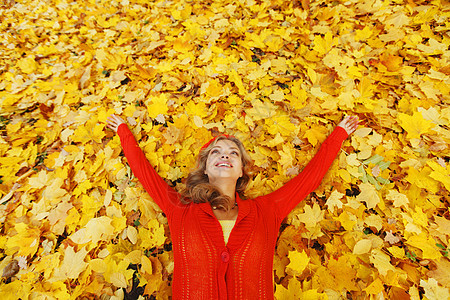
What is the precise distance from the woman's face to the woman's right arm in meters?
0.37

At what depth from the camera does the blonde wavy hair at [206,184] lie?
181 centimetres

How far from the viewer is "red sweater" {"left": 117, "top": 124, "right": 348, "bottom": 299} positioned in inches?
58.5

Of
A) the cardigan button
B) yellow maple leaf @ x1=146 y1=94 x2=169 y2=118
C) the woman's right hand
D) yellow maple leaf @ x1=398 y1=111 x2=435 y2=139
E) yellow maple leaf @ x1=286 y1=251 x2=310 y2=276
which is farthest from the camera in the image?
yellow maple leaf @ x1=146 y1=94 x2=169 y2=118

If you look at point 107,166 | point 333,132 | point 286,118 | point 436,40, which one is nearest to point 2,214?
point 107,166

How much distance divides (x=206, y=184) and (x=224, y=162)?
0.78 ft

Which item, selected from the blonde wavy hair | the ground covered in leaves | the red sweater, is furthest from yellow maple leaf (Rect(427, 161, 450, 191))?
the blonde wavy hair

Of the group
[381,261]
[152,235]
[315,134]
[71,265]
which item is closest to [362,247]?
[381,261]

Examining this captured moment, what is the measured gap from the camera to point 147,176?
1.96 metres

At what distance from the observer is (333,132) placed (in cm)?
216

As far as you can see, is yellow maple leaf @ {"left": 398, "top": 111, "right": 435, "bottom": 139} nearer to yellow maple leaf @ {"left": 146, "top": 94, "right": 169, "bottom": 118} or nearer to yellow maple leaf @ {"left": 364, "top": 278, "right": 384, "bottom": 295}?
yellow maple leaf @ {"left": 364, "top": 278, "right": 384, "bottom": 295}

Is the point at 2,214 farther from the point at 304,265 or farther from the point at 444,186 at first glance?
the point at 444,186

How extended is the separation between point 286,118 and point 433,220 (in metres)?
1.44

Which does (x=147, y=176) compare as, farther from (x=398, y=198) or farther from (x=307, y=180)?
(x=398, y=198)

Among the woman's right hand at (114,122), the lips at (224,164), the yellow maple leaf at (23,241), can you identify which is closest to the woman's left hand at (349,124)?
the lips at (224,164)
